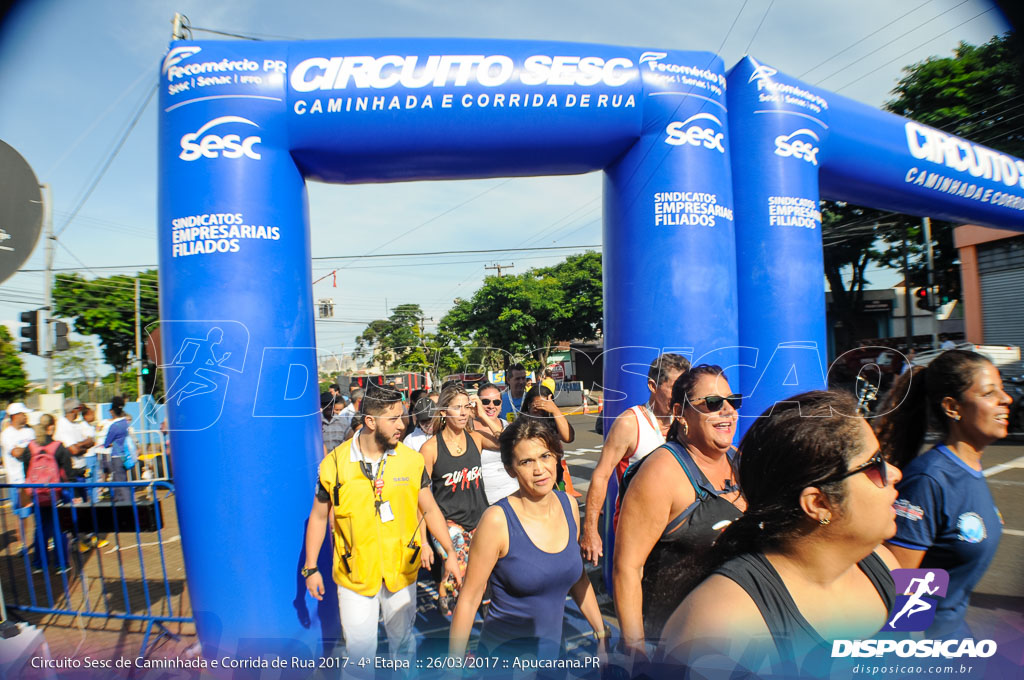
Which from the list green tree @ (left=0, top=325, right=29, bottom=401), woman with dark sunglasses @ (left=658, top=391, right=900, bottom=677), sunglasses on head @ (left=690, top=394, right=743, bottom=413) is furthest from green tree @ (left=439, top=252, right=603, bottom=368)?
green tree @ (left=0, top=325, right=29, bottom=401)

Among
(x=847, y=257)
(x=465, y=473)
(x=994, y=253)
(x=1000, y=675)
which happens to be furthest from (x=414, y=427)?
(x=994, y=253)

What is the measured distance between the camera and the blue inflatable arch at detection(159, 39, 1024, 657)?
3613 millimetres

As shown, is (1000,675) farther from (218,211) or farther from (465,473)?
(218,211)

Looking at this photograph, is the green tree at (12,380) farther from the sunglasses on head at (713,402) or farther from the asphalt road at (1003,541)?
the sunglasses on head at (713,402)

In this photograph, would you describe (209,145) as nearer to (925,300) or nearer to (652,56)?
(652,56)

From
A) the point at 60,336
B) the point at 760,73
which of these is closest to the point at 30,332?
the point at 60,336

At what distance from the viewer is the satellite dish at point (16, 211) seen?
2.68m

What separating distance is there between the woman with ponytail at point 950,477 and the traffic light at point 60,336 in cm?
638

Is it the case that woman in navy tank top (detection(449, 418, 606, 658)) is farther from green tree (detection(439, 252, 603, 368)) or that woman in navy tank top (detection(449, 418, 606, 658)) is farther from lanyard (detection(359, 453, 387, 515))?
green tree (detection(439, 252, 603, 368))

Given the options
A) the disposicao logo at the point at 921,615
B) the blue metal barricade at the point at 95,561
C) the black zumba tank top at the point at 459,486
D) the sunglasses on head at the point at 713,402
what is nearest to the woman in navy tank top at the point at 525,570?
the sunglasses on head at the point at 713,402

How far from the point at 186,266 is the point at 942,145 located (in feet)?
21.5

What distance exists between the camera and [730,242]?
4430mm

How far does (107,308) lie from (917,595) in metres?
16.3

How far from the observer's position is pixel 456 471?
13.7ft
